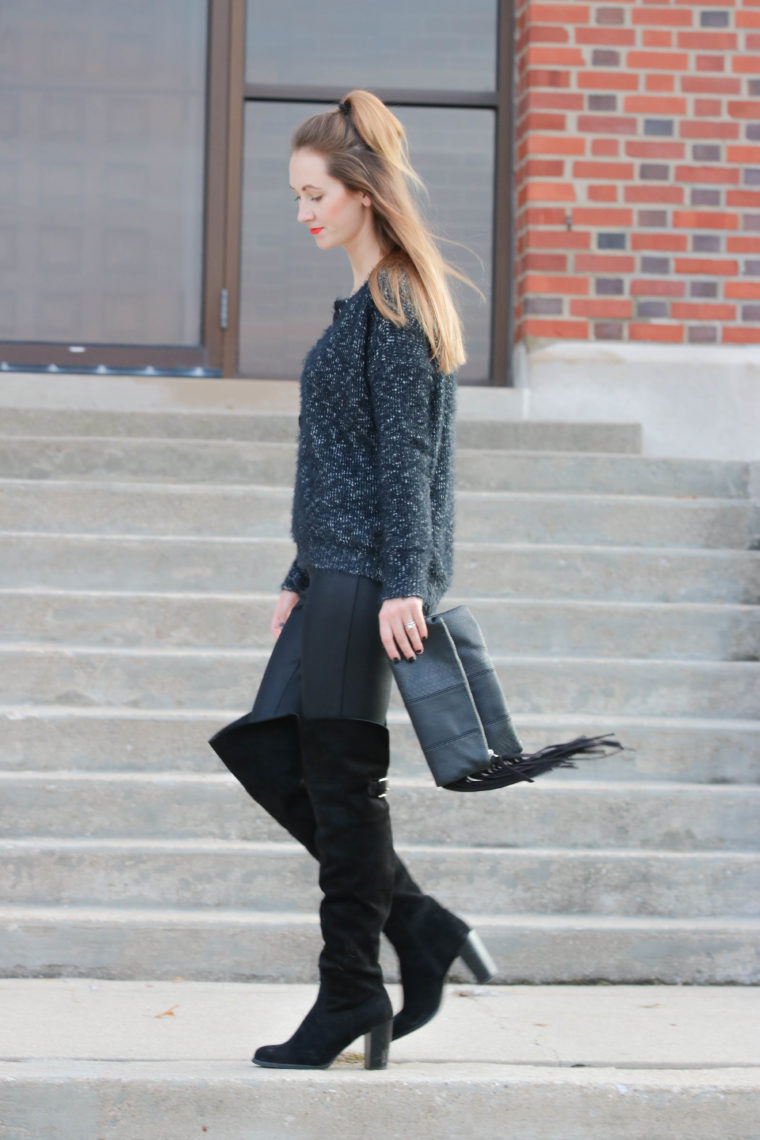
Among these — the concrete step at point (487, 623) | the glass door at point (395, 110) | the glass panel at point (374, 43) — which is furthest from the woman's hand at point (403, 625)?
the glass panel at point (374, 43)

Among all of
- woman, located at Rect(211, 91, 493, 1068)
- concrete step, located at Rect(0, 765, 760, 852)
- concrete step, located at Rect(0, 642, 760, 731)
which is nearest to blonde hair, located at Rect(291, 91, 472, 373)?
woman, located at Rect(211, 91, 493, 1068)

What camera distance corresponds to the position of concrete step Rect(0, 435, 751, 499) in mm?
4980

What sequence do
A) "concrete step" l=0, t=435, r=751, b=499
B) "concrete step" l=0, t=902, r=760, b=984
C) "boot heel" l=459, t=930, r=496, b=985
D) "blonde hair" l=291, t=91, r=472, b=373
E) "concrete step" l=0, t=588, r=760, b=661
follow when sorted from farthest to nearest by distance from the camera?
"concrete step" l=0, t=435, r=751, b=499
"concrete step" l=0, t=588, r=760, b=661
"concrete step" l=0, t=902, r=760, b=984
"boot heel" l=459, t=930, r=496, b=985
"blonde hair" l=291, t=91, r=472, b=373

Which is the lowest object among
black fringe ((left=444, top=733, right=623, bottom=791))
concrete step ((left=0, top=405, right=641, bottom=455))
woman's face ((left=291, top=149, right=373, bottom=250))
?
black fringe ((left=444, top=733, right=623, bottom=791))

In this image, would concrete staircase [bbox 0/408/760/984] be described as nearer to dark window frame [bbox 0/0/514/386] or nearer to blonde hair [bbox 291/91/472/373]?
dark window frame [bbox 0/0/514/386]

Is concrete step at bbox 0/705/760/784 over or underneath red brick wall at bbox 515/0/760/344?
underneath

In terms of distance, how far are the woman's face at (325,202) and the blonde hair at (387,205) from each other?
0.01 metres

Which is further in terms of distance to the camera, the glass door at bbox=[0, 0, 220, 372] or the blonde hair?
the glass door at bbox=[0, 0, 220, 372]

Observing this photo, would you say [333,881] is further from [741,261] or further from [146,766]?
[741,261]

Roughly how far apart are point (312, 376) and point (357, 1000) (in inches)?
46.1

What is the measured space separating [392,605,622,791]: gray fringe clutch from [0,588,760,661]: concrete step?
190 cm

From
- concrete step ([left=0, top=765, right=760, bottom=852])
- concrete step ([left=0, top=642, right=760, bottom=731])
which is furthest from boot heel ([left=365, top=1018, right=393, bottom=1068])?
concrete step ([left=0, top=642, right=760, bottom=731])

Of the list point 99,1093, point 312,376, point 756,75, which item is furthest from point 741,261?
point 99,1093

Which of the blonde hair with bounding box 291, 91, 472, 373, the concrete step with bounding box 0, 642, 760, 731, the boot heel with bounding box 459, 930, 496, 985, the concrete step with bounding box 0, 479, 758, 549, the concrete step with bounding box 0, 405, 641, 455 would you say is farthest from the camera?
the concrete step with bounding box 0, 405, 641, 455
